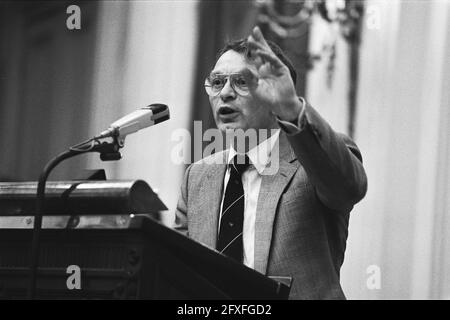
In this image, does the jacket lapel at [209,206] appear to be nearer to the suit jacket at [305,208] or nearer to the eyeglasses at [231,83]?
the suit jacket at [305,208]

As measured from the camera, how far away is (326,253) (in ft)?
7.21

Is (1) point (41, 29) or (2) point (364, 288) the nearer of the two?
(2) point (364, 288)

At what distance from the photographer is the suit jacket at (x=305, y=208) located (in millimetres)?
1980

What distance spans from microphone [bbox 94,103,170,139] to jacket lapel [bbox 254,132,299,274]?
1.28 feet

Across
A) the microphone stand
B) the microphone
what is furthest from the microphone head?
the microphone stand

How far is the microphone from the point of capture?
1.93 metres

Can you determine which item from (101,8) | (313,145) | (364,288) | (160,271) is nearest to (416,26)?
(364,288)

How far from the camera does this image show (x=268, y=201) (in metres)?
2.23

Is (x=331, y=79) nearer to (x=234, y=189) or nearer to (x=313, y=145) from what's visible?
(x=234, y=189)

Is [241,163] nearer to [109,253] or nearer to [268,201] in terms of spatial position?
[268,201]

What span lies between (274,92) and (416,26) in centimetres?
219

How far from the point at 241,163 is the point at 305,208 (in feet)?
0.90

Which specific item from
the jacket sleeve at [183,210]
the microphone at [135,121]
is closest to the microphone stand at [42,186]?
the microphone at [135,121]

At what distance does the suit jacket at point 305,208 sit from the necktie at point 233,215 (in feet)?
0.09
